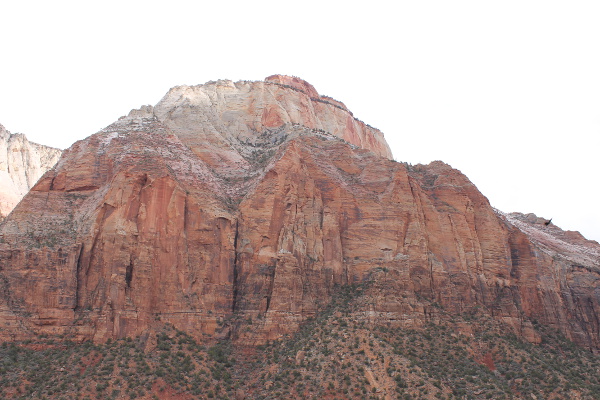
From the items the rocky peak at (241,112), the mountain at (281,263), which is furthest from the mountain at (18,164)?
the mountain at (281,263)

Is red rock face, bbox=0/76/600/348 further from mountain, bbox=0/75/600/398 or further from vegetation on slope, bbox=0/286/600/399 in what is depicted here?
vegetation on slope, bbox=0/286/600/399

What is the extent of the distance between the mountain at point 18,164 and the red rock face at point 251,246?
44.9 meters

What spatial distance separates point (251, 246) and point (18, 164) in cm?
6968

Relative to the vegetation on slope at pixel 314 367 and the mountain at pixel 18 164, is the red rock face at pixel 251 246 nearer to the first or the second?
the vegetation on slope at pixel 314 367

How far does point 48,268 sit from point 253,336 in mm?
16742

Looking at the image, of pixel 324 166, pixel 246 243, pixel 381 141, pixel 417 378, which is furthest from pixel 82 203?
pixel 381 141

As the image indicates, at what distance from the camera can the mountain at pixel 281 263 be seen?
1599 inches

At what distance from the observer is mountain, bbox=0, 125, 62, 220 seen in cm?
9046

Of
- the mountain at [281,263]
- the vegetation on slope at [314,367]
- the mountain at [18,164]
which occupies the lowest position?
the vegetation on slope at [314,367]

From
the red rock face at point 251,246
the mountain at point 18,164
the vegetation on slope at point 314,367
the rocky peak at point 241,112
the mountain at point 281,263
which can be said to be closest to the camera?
the vegetation on slope at point 314,367

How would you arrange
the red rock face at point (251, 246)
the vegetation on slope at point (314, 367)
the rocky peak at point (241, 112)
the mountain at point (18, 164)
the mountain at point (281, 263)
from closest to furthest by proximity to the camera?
the vegetation on slope at point (314, 367) < the mountain at point (281, 263) < the red rock face at point (251, 246) < the rocky peak at point (241, 112) < the mountain at point (18, 164)

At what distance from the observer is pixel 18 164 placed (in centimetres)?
9769

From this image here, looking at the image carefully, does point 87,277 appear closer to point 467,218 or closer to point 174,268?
point 174,268

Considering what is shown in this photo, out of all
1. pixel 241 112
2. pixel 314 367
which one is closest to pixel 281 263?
pixel 314 367
